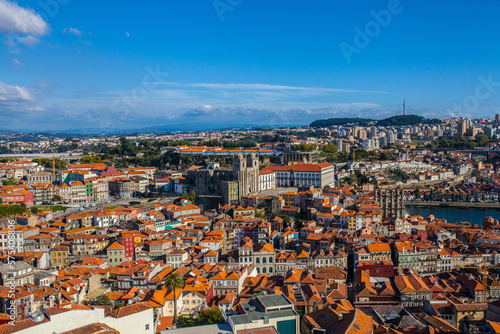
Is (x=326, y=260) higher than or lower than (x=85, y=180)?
lower

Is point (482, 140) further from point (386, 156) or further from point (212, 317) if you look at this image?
point (212, 317)

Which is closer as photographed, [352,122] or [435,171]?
[435,171]

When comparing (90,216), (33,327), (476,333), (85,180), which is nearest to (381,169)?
(85,180)

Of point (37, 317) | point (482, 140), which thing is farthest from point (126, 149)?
point (482, 140)

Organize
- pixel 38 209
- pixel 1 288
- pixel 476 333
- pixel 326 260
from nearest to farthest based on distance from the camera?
pixel 476 333, pixel 1 288, pixel 326 260, pixel 38 209

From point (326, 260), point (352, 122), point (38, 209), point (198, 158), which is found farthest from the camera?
point (352, 122)

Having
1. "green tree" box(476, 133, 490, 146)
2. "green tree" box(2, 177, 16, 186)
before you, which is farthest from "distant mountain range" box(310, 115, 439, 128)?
"green tree" box(2, 177, 16, 186)

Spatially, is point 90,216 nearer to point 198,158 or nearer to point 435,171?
point 198,158
